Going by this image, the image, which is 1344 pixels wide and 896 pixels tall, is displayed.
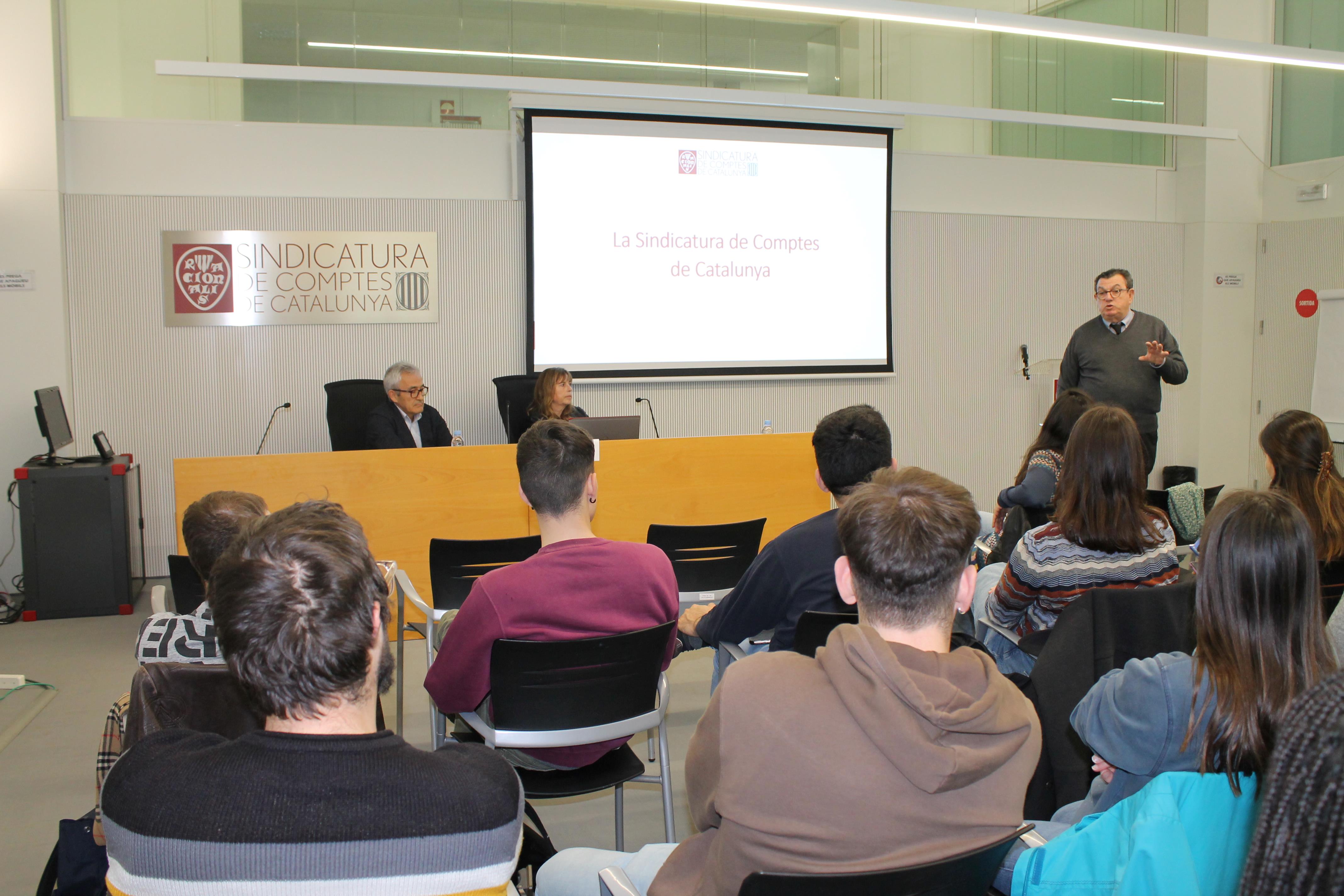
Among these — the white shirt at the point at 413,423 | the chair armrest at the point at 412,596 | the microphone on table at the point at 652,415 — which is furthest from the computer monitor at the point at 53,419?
the microphone on table at the point at 652,415

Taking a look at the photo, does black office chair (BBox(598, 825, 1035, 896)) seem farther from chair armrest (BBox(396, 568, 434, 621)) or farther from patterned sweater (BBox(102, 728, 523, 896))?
chair armrest (BBox(396, 568, 434, 621))

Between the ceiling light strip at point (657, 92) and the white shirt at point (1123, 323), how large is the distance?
1.76m

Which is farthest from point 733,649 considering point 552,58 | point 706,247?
point 552,58

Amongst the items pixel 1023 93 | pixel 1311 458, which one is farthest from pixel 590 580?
pixel 1023 93

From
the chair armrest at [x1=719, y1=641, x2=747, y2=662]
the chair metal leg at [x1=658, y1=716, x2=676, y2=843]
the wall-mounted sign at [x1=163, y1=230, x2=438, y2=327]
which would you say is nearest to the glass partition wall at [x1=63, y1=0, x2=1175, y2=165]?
the wall-mounted sign at [x1=163, y1=230, x2=438, y2=327]

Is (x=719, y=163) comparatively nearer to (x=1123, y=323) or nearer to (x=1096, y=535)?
(x=1123, y=323)

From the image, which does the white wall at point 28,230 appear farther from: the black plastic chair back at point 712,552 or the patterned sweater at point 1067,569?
the patterned sweater at point 1067,569

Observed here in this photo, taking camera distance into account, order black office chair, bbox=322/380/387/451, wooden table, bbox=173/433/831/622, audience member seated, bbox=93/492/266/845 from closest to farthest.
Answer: audience member seated, bbox=93/492/266/845 → wooden table, bbox=173/433/831/622 → black office chair, bbox=322/380/387/451

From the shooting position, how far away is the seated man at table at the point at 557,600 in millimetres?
1983

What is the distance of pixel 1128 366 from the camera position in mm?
5504

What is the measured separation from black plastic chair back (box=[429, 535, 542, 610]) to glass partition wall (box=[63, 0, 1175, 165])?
13.4 feet

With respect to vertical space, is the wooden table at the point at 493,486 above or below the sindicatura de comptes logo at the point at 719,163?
below

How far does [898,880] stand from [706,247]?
5752 mm

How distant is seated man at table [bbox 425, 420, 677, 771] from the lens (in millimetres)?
1983
